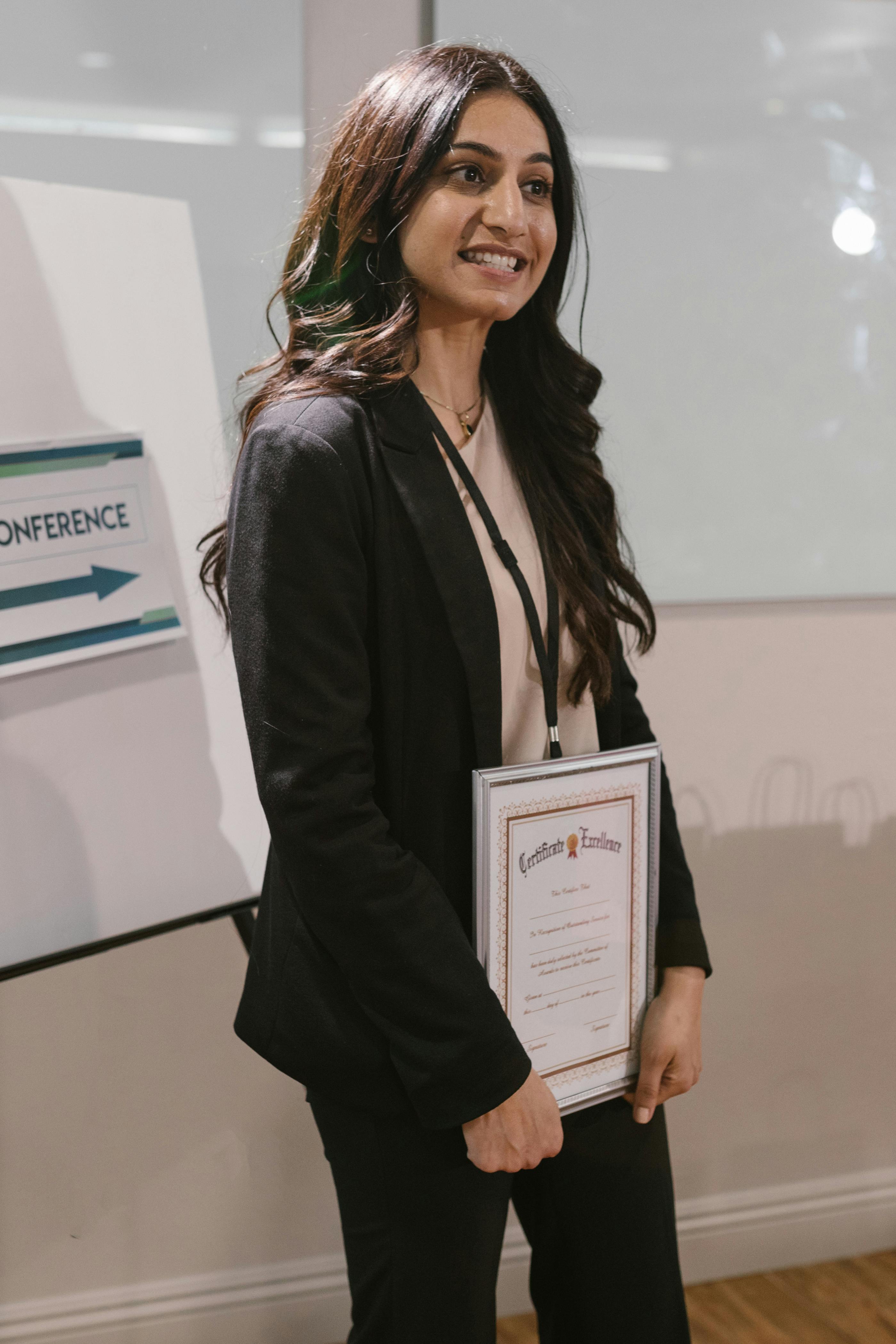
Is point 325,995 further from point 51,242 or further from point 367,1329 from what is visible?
point 51,242

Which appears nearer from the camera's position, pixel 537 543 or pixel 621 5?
pixel 537 543

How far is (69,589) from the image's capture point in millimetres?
1137

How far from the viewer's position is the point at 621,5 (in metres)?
1.68

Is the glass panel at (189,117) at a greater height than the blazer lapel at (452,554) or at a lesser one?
greater

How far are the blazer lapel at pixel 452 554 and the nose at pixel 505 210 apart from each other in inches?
6.9

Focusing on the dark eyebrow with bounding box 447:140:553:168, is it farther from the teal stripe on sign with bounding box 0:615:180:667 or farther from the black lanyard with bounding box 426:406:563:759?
the teal stripe on sign with bounding box 0:615:180:667

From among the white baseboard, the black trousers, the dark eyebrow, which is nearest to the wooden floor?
the white baseboard

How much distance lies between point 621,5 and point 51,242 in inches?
42.1

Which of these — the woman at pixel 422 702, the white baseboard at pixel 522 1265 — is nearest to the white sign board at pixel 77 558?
the woman at pixel 422 702

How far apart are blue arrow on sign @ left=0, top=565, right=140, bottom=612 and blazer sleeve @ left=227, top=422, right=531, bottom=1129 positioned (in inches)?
12.6

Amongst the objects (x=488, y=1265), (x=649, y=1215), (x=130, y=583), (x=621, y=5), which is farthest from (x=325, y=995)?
(x=621, y=5)

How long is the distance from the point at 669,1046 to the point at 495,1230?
0.24 m

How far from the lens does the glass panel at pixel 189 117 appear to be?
1314mm

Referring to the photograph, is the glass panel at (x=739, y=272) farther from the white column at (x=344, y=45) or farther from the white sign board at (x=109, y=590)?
the white sign board at (x=109, y=590)
